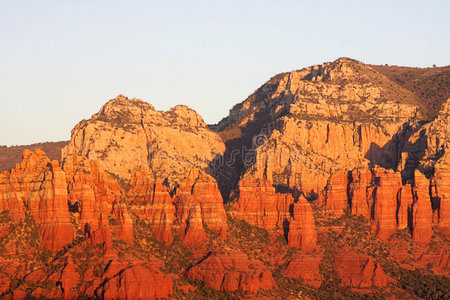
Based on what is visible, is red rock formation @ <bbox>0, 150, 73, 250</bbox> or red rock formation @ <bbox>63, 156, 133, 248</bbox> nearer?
red rock formation @ <bbox>0, 150, 73, 250</bbox>

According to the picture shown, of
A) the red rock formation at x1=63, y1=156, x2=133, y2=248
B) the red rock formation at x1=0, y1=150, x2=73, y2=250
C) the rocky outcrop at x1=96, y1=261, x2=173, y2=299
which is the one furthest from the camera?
the red rock formation at x1=63, y1=156, x2=133, y2=248

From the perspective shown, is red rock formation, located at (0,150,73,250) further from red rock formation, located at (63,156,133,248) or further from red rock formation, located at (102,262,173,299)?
red rock formation, located at (102,262,173,299)

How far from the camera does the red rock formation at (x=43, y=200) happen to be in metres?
187

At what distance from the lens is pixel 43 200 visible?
618 feet

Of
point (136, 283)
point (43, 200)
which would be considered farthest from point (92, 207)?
point (136, 283)

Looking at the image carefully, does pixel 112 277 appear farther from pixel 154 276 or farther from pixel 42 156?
pixel 42 156

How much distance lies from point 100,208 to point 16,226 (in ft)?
46.0

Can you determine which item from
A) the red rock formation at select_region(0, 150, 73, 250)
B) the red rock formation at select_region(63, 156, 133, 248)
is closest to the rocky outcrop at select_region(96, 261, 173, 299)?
the red rock formation at select_region(63, 156, 133, 248)

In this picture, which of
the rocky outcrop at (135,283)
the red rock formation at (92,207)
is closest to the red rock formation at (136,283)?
the rocky outcrop at (135,283)

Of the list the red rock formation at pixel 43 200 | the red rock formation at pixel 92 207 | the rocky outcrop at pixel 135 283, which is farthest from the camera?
the red rock formation at pixel 92 207

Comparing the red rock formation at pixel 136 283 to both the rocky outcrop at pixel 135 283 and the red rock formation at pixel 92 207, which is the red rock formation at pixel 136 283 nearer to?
the rocky outcrop at pixel 135 283

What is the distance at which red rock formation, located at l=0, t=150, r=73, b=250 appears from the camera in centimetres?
18725

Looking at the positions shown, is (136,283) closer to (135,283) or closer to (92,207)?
(135,283)

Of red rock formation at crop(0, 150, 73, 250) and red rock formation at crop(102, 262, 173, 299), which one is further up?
red rock formation at crop(0, 150, 73, 250)
